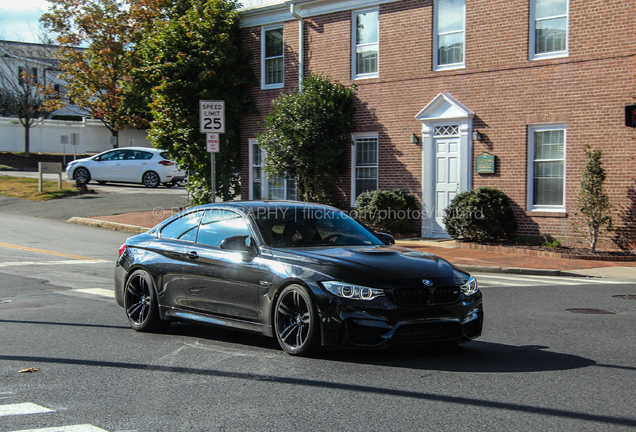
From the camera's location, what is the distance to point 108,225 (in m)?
21.4

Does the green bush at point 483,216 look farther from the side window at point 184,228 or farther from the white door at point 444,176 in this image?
the side window at point 184,228

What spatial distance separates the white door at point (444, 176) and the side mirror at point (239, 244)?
12.3m

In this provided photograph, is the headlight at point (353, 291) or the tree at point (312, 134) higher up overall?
the tree at point (312, 134)

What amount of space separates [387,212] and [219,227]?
1167 centimetres

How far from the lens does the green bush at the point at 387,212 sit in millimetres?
18922

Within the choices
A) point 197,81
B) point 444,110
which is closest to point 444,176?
point 444,110

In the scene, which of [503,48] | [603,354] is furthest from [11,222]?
[603,354]

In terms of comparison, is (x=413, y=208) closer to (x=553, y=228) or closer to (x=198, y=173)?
(x=553, y=228)

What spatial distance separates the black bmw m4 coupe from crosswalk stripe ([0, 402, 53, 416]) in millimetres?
2310

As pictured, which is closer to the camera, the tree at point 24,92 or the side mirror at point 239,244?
the side mirror at point 239,244

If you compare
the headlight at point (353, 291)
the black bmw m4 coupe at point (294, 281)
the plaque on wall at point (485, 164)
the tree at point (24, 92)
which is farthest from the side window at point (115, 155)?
the headlight at point (353, 291)

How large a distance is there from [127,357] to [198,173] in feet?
54.0

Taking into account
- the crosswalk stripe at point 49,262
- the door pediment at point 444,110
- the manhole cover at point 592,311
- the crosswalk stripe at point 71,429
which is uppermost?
the door pediment at point 444,110

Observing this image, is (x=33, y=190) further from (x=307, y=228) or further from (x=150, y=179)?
(x=307, y=228)
